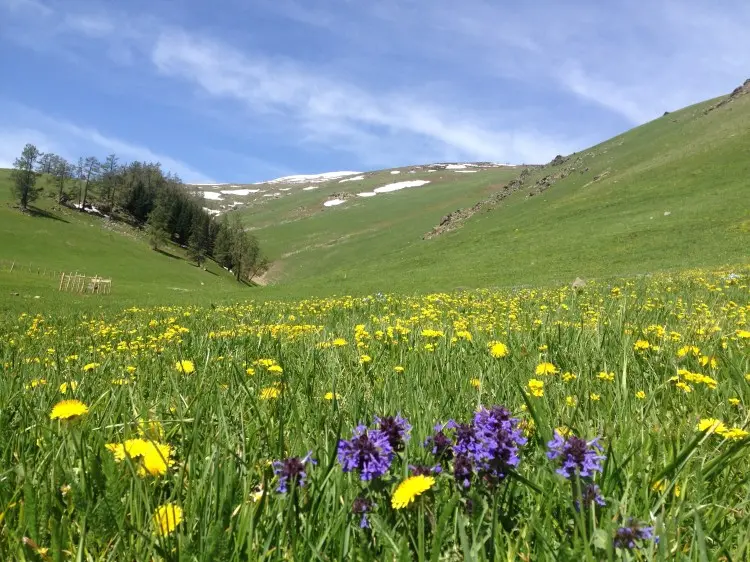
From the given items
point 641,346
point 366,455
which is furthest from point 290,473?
point 641,346

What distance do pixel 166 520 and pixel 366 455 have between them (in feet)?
1.65

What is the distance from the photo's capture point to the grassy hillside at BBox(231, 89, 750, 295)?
113 feet

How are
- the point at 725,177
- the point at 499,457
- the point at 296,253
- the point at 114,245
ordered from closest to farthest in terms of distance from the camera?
the point at 499,457 < the point at 725,177 < the point at 114,245 < the point at 296,253

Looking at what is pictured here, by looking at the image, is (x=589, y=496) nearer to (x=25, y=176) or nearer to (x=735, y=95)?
(x=735, y=95)

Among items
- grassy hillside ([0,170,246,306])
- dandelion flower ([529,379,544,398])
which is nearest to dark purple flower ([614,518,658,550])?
dandelion flower ([529,379,544,398])

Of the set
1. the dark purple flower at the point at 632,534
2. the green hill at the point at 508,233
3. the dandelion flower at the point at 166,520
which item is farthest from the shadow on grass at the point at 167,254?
the dark purple flower at the point at 632,534

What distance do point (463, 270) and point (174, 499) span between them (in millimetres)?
40685

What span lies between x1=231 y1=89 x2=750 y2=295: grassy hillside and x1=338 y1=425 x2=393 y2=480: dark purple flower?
Result: 1143 inches

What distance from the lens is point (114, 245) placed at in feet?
305

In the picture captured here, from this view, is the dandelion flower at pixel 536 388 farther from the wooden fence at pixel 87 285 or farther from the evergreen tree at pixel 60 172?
the evergreen tree at pixel 60 172

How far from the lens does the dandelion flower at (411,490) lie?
111 cm

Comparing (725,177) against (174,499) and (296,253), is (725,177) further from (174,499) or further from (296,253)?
(296,253)

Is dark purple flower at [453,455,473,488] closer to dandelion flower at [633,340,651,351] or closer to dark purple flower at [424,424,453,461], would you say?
dark purple flower at [424,424,453,461]

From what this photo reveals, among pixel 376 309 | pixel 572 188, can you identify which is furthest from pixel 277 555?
pixel 572 188
